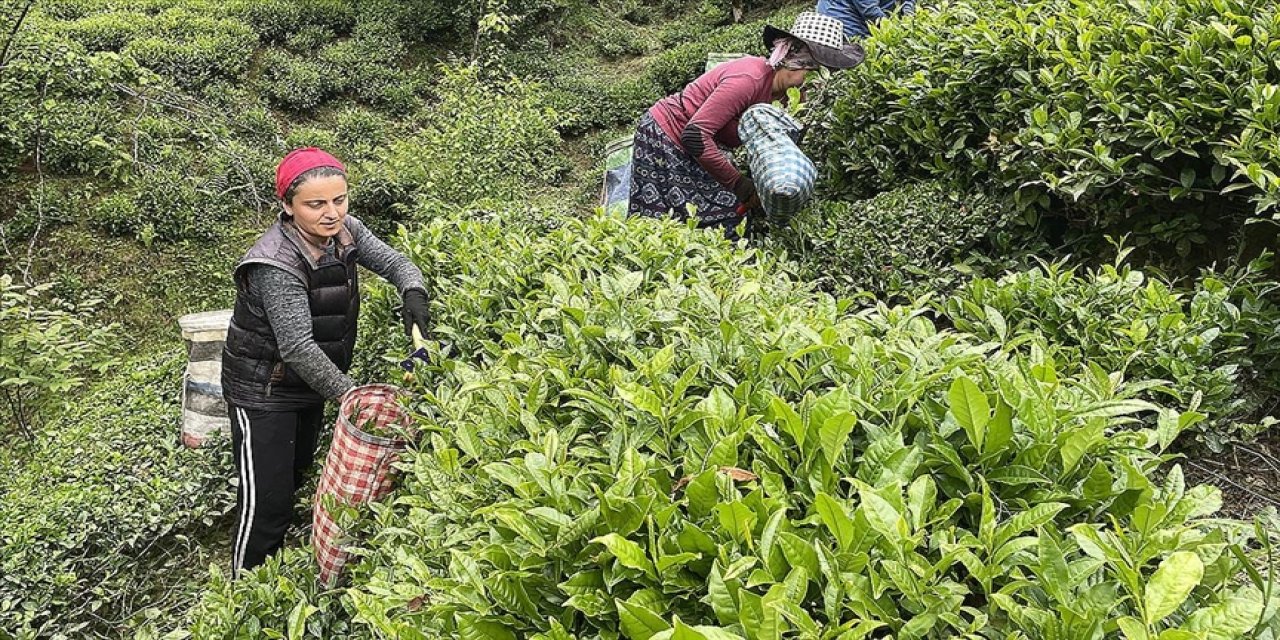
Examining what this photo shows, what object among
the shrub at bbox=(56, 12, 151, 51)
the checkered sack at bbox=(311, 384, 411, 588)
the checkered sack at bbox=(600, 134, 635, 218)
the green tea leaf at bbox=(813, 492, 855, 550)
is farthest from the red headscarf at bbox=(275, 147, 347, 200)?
the shrub at bbox=(56, 12, 151, 51)

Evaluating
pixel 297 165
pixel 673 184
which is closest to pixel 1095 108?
pixel 673 184

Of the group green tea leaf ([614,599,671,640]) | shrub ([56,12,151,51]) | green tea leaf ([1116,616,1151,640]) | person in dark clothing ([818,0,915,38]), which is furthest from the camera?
shrub ([56,12,151,51])

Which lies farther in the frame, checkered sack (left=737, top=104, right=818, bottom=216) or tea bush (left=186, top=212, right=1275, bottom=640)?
checkered sack (left=737, top=104, right=818, bottom=216)

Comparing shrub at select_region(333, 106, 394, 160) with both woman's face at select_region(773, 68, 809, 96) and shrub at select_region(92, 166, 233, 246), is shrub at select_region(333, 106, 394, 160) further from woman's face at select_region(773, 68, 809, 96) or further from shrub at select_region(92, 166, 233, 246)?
woman's face at select_region(773, 68, 809, 96)

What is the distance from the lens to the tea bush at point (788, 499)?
1.19m

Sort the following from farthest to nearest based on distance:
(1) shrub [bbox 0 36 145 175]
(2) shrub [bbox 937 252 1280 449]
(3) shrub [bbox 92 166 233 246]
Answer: (3) shrub [bbox 92 166 233 246] → (1) shrub [bbox 0 36 145 175] → (2) shrub [bbox 937 252 1280 449]

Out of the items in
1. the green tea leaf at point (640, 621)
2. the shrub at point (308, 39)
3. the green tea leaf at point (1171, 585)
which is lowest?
the shrub at point (308, 39)

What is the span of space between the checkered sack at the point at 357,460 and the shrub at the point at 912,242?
167 centimetres

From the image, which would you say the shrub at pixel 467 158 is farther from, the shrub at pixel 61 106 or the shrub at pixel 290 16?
the shrub at pixel 290 16

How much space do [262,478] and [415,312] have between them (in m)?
0.84

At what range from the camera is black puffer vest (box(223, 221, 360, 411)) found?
287cm

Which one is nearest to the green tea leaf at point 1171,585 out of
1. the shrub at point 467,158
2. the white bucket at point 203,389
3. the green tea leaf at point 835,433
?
the green tea leaf at point 835,433

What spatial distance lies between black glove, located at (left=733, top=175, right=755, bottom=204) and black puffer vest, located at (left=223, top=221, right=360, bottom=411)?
5.82 feet

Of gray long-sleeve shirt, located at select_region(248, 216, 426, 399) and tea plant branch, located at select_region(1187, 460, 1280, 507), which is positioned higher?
tea plant branch, located at select_region(1187, 460, 1280, 507)
